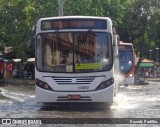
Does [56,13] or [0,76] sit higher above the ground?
[56,13]

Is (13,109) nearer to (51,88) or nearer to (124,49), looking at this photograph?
(51,88)

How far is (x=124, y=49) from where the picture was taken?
35750mm

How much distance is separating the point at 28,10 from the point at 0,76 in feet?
20.0

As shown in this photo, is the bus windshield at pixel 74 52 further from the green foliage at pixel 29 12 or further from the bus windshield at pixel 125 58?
the green foliage at pixel 29 12

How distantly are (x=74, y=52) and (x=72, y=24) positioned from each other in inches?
36.0

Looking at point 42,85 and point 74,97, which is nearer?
point 74,97

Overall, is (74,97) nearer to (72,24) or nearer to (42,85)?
(42,85)

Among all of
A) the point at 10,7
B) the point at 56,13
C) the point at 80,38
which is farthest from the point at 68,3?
the point at 80,38

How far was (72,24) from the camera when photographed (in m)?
15.8

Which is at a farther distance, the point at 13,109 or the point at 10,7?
the point at 10,7

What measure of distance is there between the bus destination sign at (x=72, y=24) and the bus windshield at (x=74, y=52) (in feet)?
0.64

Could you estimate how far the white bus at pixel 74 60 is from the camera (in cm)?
1548

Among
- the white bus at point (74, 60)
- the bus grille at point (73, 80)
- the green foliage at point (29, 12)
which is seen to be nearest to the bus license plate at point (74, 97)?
the white bus at point (74, 60)

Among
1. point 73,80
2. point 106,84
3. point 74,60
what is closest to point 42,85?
point 73,80
